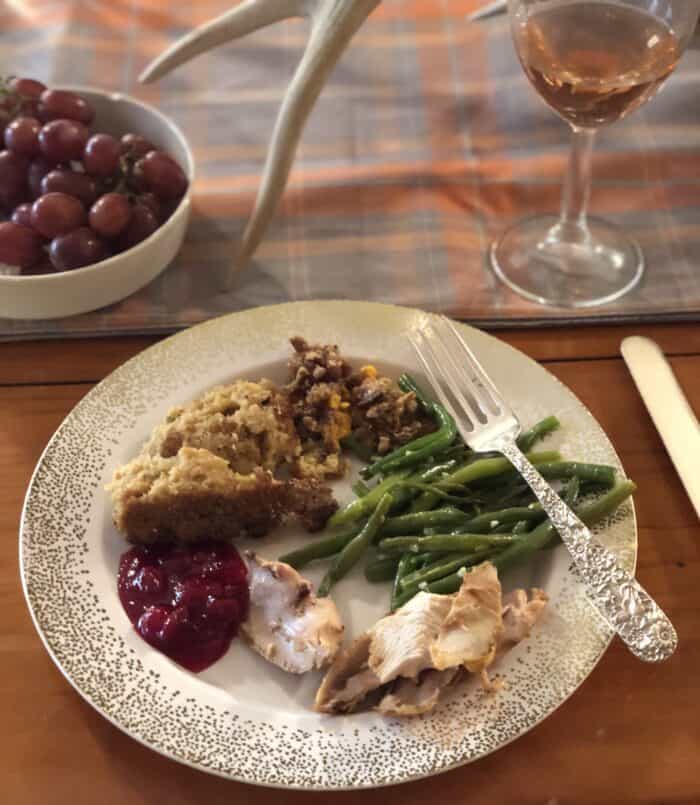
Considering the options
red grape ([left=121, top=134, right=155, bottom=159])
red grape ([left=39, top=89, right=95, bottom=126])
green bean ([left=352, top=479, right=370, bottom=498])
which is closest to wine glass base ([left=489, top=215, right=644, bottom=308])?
green bean ([left=352, top=479, right=370, bottom=498])


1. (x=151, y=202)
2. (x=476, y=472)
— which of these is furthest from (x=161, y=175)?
(x=476, y=472)

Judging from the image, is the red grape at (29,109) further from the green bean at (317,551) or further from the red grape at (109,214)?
the green bean at (317,551)

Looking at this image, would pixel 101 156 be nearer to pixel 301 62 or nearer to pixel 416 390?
pixel 301 62

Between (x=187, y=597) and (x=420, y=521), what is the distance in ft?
0.89

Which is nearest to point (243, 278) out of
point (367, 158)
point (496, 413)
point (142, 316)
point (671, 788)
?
point (142, 316)

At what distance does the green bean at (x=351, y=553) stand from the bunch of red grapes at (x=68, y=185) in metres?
0.56

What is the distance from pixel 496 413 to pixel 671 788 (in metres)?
0.46

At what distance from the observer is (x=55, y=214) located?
133 centimetres

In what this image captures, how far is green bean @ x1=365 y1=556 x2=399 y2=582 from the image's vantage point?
1.10 meters

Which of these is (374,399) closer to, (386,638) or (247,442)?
(247,442)

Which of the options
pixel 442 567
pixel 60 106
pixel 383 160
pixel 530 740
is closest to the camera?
pixel 530 740

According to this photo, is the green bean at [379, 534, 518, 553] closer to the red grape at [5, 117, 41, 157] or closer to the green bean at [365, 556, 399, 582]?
the green bean at [365, 556, 399, 582]

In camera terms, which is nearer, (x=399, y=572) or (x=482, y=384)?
(x=399, y=572)

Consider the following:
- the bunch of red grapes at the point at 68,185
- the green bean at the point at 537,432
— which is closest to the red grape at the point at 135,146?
the bunch of red grapes at the point at 68,185
